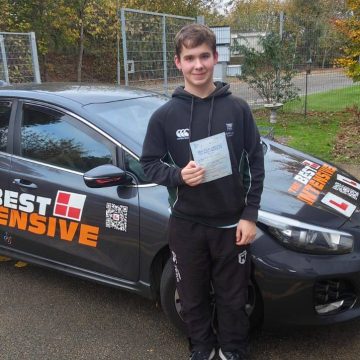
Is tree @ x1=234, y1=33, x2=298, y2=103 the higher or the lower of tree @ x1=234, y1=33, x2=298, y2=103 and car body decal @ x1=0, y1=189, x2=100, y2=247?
the higher

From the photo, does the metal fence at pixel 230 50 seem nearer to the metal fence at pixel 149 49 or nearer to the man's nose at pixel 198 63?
→ the metal fence at pixel 149 49

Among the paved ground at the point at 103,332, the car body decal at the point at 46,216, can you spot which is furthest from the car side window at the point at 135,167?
the paved ground at the point at 103,332

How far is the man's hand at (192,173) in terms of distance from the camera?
6.89ft

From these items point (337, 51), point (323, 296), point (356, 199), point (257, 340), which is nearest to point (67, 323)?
point (257, 340)

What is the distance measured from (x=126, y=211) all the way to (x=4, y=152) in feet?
4.05

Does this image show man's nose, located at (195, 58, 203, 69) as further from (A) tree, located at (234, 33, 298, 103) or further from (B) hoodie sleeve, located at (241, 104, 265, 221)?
(A) tree, located at (234, 33, 298, 103)

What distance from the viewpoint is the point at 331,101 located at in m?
13.5

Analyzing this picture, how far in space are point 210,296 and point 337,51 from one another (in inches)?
398

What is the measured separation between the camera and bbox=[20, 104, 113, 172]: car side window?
10.2ft

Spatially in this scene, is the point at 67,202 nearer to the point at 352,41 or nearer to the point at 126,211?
the point at 126,211

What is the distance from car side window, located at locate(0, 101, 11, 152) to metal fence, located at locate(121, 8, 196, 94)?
4825 millimetres

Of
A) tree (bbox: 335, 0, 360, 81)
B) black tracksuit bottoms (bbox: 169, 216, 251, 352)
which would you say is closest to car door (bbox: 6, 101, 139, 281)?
black tracksuit bottoms (bbox: 169, 216, 251, 352)

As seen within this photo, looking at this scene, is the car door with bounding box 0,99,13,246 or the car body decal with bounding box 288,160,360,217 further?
the car door with bounding box 0,99,13,246

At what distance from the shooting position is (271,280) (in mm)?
2520
